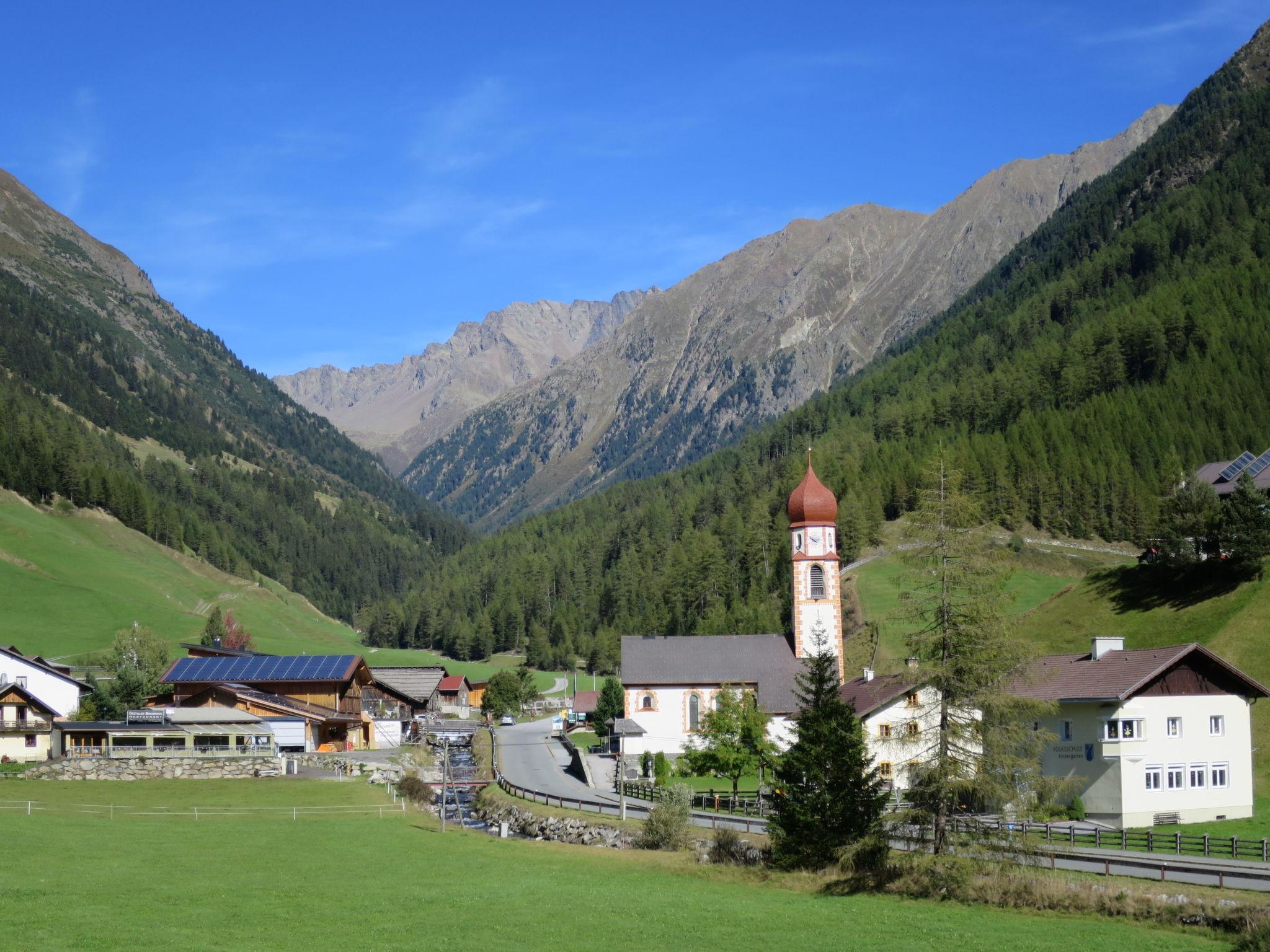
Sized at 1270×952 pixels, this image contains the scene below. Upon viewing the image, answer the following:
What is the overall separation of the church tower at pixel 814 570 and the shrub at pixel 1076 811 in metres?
36.4

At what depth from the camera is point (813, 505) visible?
91.8m

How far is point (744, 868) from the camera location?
149 feet

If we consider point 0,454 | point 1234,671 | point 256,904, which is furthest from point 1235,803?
point 0,454

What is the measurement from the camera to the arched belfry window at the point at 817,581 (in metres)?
91.9

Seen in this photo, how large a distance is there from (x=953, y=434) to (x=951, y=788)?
154m

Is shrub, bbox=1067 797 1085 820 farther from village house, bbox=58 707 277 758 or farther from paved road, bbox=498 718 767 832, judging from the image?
village house, bbox=58 707 277 758

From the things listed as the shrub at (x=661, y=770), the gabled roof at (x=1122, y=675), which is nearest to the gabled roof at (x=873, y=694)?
the gabled roof at (x=1122, y=675)

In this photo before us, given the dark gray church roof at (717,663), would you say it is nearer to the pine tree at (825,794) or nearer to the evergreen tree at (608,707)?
the evergreen tree at (608,707)

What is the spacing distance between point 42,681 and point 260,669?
15868 millimetres

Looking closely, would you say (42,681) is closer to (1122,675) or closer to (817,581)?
(817,581)

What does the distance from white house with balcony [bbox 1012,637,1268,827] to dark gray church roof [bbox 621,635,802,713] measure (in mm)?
32186

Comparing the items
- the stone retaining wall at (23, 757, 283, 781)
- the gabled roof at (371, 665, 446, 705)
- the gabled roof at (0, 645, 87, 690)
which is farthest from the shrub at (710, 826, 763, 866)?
the gabled roof at (371, 665, 446, 705)

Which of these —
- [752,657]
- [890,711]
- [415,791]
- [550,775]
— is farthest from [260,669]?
[890,711]

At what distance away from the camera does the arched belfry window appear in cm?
9194
